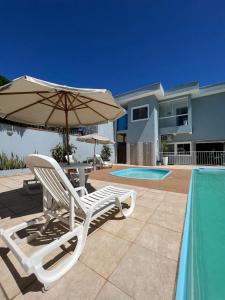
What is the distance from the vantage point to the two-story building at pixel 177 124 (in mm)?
13297

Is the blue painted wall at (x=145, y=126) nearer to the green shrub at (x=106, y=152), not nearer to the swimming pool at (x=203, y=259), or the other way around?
the green shrub at (x=106, y=152)

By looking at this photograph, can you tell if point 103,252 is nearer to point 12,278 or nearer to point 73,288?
point 73,288

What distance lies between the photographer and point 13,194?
4270 millimetres

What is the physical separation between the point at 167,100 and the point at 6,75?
1425 cm

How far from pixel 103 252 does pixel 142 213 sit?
1352 millimetres

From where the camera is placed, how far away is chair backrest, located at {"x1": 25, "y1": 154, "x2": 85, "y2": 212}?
1.65 meters

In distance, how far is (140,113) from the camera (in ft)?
48.3

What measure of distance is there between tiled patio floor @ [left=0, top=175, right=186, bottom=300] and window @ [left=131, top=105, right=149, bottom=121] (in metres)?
12.5

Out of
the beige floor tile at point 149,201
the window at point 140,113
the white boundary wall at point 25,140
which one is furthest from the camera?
the window at point 140,113

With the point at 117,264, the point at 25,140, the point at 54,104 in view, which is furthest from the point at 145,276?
the point at 25,140

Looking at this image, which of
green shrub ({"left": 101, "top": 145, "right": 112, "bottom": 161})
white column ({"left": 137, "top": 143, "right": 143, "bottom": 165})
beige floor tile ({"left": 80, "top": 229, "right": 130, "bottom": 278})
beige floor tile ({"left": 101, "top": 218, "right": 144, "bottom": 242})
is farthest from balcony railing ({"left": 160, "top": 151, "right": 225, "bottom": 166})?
beige floor tile ({"left": 80, "top": 229, "right": 130, "bottom": 278})

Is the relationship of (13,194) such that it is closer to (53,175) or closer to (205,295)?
(53,175)

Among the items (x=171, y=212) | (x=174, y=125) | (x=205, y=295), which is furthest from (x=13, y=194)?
(x=174, y=125)

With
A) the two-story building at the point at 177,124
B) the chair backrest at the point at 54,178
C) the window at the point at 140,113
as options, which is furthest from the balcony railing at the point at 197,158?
the chair backrest at the point at 54,178
